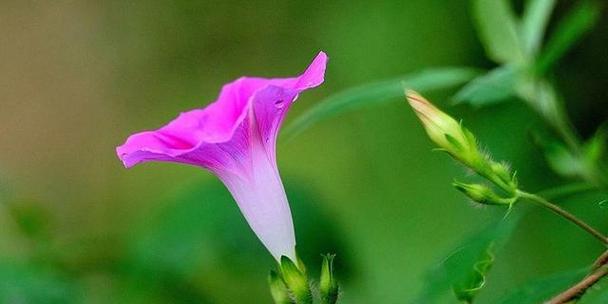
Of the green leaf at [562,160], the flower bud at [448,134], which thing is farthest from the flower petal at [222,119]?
the green leaf at [562,160]

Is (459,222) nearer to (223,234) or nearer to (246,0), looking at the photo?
(223,234)

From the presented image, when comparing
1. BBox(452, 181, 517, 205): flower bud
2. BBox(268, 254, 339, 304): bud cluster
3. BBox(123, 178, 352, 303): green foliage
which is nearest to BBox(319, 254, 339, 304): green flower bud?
BBox(268, 254, 339, 304): bud cluster

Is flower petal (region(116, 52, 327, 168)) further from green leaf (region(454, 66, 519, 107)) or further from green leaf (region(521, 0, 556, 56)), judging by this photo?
green leaf (region(521, 0, 556, 56))

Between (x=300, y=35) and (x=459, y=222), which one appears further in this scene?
(x=300, y=35)

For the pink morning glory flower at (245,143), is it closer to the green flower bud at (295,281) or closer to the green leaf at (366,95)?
the green flower bud at (295,281)

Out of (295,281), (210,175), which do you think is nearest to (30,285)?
(210,175)

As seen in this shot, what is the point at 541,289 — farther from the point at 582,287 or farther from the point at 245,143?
the point at 245,143

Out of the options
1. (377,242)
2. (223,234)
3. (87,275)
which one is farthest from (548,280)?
(377,242)

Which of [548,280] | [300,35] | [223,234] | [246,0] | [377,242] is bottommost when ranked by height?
[548,280]
